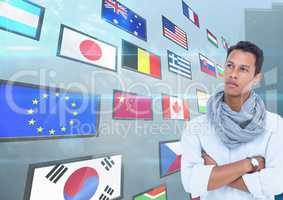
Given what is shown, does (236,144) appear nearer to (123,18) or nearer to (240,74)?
(240,74)

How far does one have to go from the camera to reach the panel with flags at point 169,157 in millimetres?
1607

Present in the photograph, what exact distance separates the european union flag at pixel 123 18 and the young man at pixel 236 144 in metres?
0.71

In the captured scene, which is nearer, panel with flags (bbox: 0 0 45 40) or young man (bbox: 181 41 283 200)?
young man (bbox: 181 41 283 200)

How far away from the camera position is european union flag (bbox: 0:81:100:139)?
887mm

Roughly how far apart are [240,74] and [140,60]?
721 mm

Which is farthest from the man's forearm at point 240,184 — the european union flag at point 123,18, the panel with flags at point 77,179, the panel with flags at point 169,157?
the european union flag at point 123,18

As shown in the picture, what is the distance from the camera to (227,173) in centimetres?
76

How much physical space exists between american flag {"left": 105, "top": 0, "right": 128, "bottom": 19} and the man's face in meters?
0.76

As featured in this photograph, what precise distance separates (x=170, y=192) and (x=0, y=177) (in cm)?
114

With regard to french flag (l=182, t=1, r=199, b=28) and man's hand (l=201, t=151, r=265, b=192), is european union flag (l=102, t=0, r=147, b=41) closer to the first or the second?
french flag (l=182, t=1, r=199, b=28)

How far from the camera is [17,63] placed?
93cm

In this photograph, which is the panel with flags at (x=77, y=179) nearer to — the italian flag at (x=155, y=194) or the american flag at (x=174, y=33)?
the italian flag at (x=155, y=194)

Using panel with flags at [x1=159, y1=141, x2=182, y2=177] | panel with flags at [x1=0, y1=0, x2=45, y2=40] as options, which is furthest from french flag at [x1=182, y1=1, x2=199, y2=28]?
panel with flags at [x1=0, y1=0, x2=45, y2=40]

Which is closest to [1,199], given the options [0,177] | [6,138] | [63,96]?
[0,177]
